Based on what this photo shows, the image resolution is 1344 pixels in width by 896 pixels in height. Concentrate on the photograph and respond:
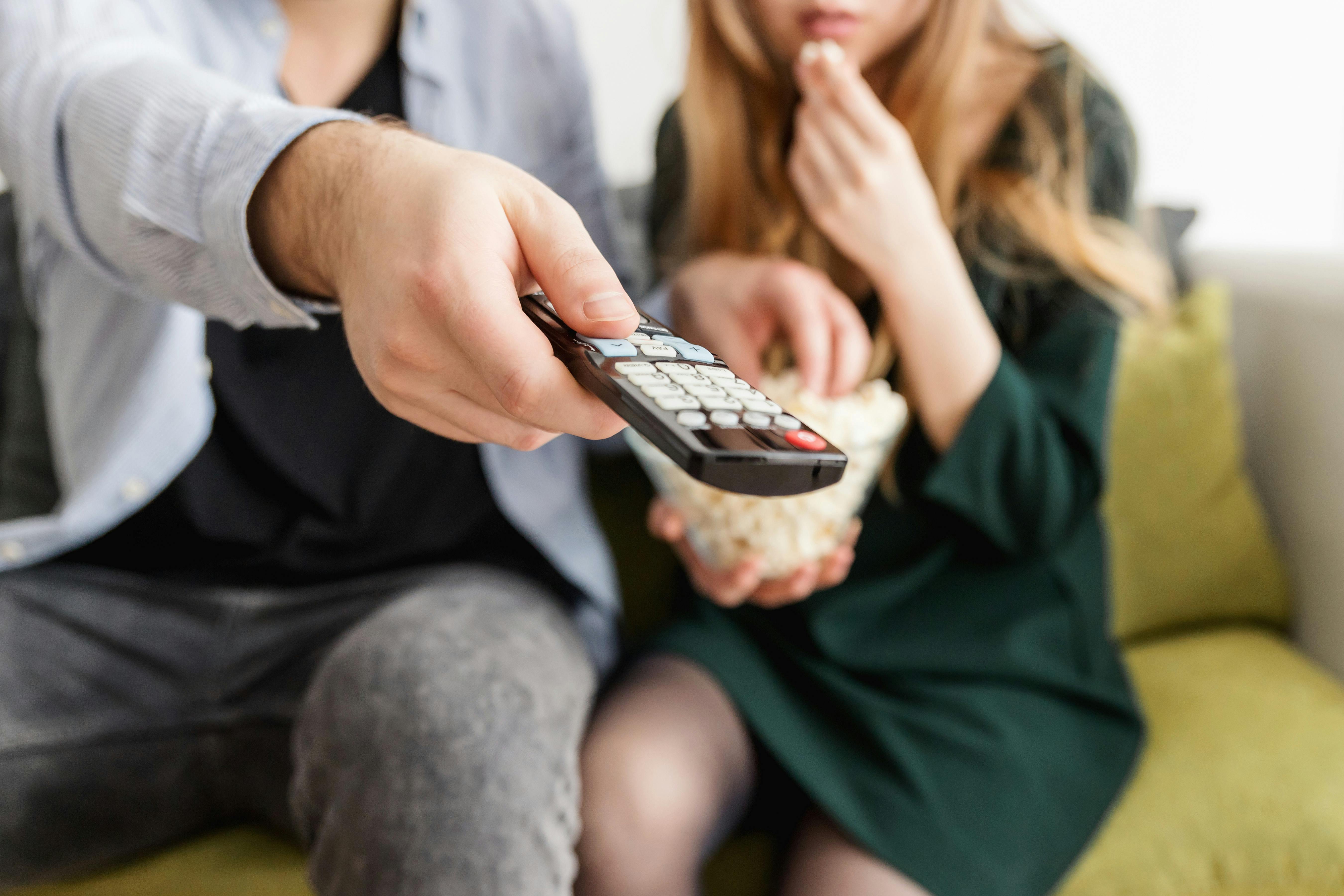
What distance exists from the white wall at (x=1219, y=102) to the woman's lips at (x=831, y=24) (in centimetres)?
57

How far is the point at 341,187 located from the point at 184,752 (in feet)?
1.55

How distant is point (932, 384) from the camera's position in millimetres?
672

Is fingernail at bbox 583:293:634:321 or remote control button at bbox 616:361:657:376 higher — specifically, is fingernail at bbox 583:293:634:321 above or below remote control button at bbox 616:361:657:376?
above

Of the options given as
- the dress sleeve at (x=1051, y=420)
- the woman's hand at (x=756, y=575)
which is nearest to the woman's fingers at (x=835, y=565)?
the woman's hand at (x=756, y=575)

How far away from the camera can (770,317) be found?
0.68 metres

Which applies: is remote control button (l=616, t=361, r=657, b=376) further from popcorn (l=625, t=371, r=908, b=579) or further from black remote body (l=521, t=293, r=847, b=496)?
popcorn (l=625, t=371, r=908, b=579)

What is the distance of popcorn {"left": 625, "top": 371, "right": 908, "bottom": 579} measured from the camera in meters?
0.55

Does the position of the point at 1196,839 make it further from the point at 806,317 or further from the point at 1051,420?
the point at 806,317

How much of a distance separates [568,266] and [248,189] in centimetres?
17

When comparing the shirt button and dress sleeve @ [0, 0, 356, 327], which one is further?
the shirt button

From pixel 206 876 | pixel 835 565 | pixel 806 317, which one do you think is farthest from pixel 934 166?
pixel 206 876

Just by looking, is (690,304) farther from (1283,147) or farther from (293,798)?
(1283,147)

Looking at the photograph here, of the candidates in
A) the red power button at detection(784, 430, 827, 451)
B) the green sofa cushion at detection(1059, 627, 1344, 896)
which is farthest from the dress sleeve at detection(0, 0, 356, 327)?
the green sofa cushion at detection(1059, 627, 1344, 896)

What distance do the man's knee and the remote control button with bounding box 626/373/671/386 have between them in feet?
0.92
